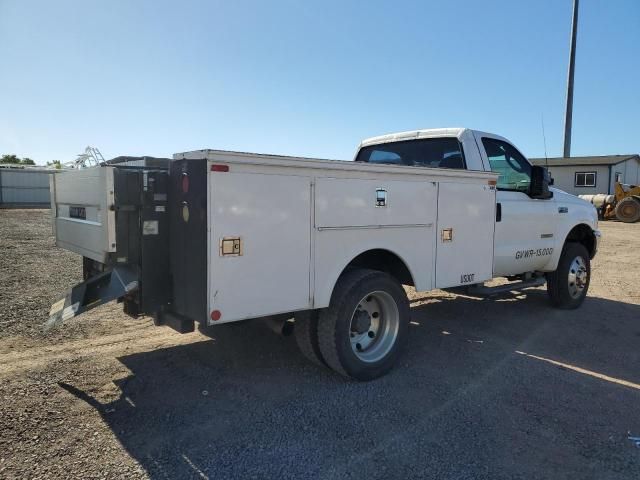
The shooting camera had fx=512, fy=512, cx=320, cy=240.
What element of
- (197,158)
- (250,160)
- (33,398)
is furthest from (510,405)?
(33,398)

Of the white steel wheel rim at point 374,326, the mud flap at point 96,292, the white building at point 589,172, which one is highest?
the white building at point 589,172

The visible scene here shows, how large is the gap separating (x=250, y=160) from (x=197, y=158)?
1.15 ft

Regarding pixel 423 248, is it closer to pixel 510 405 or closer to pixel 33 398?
pixel 510 405

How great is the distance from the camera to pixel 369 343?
15.3 ft

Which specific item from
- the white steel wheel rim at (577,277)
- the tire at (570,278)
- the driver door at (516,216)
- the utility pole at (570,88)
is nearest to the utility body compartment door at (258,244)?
the driver door at (516,216)

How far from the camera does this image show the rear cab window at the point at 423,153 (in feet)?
19.1

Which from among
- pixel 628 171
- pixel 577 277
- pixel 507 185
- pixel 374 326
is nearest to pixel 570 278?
pixel 577 277

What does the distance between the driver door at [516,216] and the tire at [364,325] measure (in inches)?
72.0

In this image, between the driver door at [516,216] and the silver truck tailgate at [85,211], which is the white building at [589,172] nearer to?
the driver door at [516,216]

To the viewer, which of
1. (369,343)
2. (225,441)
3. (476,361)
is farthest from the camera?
(476,361)

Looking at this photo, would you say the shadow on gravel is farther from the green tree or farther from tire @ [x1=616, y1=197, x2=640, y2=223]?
the green tree

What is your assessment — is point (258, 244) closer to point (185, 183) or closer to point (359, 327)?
point (185, 183)

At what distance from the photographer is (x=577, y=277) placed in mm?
7371

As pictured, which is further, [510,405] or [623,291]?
[623,291]
